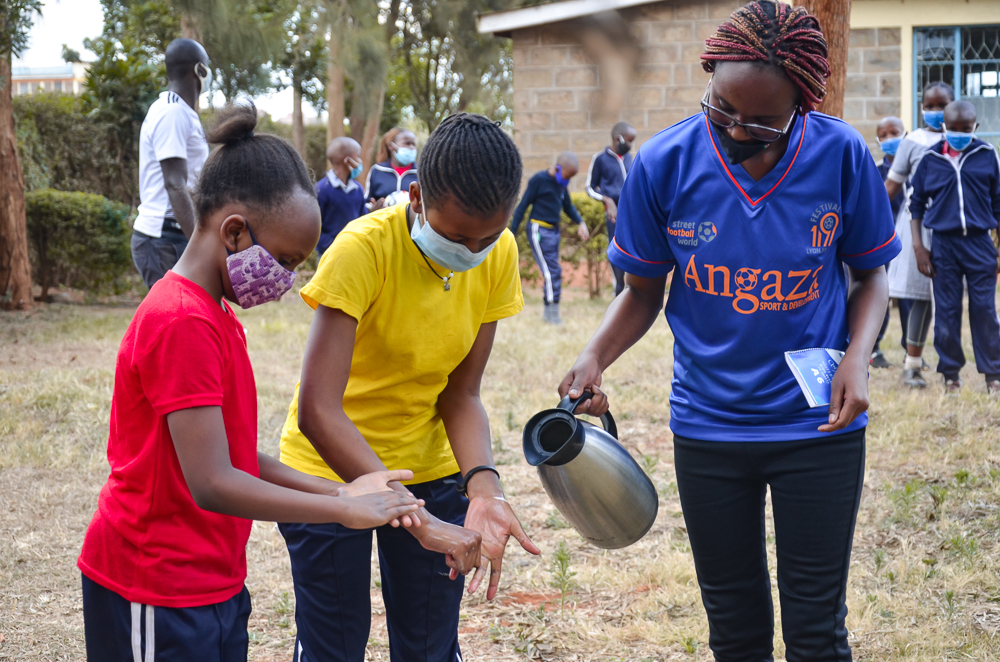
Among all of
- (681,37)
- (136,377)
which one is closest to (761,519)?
(136,377)

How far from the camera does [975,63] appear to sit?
1137 centimetres

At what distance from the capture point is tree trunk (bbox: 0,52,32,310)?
31.2 ft

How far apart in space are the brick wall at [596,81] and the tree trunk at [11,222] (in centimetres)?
659

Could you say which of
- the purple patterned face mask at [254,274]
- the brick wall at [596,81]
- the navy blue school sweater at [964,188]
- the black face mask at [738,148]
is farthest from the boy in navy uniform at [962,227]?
the brick wall at [596,81]

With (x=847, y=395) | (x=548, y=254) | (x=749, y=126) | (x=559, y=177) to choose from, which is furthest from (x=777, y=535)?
(x=559, y=177)

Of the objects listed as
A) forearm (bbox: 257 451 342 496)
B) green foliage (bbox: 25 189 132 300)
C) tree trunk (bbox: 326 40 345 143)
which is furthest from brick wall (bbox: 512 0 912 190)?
forearm (bbox: 257 451 342 496)

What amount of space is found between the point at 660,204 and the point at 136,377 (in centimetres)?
116

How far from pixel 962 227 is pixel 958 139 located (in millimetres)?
592

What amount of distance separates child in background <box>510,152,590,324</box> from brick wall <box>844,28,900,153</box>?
4437 mm

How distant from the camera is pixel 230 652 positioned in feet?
5.65

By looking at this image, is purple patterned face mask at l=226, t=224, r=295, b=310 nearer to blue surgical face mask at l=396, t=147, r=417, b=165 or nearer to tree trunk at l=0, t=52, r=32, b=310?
blue surgical face mask at l=396, t=147, r=417, b=165

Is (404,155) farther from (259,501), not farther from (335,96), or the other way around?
(335,96)

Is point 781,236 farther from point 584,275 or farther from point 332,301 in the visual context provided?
point 584,275

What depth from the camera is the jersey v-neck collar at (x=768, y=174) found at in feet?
6.17
